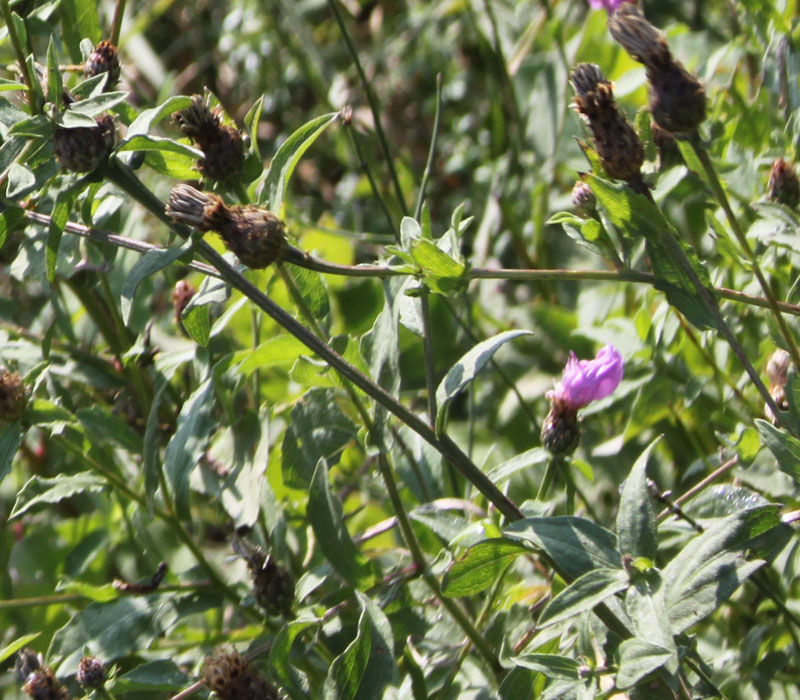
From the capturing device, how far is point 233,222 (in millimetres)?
823

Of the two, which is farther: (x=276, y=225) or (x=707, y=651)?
(x=707, y=651)

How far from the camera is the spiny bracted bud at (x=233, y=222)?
2.68 ft

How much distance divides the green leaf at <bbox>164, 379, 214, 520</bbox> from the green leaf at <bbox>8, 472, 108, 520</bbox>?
133 millimetres

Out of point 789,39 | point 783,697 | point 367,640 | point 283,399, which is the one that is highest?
point 789,39

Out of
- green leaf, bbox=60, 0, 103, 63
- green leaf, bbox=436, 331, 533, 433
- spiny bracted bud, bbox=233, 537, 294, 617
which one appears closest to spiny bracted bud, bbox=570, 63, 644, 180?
green leaf, bbox=436, 331, 533, 433

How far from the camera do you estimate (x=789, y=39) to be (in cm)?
119

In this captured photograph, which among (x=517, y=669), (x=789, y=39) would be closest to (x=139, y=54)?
(x=789, y=39)

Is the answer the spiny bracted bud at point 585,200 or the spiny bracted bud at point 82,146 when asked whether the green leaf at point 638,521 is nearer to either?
the spiny bracted bud at point 585,200

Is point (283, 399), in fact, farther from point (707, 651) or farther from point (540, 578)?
point (707, 651)

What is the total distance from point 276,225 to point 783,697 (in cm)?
70

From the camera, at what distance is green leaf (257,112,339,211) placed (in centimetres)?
88

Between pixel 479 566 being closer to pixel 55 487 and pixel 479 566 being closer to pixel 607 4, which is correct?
pixel 55 487

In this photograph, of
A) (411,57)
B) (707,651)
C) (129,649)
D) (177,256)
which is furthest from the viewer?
(411,57)

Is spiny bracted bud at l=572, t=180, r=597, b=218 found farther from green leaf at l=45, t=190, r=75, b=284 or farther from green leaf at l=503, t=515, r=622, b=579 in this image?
green leaf at l=45, t=190, r=75, b=284
